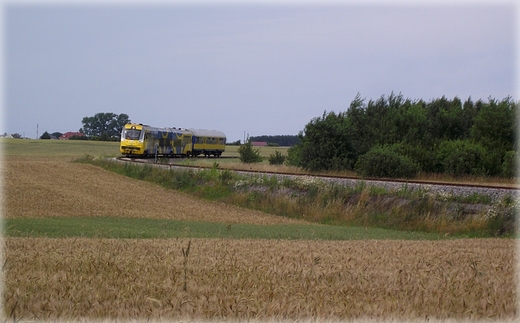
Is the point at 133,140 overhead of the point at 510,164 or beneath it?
overhead

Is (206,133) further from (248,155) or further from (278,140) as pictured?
(278,140)

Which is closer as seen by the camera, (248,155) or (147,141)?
(147,141)

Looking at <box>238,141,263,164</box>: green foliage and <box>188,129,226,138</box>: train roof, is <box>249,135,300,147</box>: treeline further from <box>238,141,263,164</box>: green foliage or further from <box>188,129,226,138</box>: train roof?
<box>238,141,263,164</box>: green foliage

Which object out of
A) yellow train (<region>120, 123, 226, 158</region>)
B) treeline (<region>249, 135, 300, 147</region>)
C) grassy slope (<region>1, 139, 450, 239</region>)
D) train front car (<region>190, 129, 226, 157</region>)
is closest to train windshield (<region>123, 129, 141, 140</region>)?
yellow train (<region>120, 123, 226, 158</region>)

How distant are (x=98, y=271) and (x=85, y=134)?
4538 inches

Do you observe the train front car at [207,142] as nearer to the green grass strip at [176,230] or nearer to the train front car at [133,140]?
the train front car at [133,140]

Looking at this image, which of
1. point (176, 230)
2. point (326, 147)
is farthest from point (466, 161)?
point (176, 230)

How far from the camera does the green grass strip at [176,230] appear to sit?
1667 centimetres

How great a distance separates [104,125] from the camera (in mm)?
115500

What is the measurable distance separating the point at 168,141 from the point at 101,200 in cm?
3455

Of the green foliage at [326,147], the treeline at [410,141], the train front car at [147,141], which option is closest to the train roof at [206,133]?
the train front car at [147,141]

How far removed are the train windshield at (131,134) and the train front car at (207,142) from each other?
12.2 meters

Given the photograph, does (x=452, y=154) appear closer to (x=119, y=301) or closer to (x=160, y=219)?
(x=160, y=219)

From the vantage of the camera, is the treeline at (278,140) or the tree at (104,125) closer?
the tree at (104,125)
